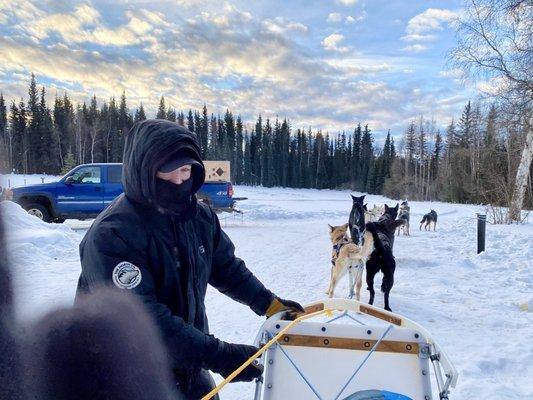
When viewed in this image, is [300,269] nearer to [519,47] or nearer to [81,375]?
[81,375]

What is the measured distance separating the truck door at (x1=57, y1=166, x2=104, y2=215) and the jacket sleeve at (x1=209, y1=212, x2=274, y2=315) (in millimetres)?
11966

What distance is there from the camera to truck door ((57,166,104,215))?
13.2m

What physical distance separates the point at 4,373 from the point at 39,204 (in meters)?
13.6

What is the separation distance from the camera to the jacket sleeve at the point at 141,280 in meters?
1.63

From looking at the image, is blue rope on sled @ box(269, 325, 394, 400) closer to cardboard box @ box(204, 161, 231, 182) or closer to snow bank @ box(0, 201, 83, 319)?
snow bank @ box(0, 201, 83, 319)

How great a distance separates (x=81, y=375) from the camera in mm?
1167

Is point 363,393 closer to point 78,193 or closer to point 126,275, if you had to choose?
point 126,275

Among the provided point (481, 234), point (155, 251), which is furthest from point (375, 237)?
point (481, 234)

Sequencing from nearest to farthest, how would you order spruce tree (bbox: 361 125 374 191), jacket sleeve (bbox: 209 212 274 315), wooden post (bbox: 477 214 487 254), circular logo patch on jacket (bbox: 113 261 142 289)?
1. circular logo patch on jacket (bbox: 113 261 142 289)
2. jacket sleeve (bbox: 209 212 274 315)
3. wooden post (bbox: 477 214 487 254)
4. spruce tree (bbox: 361 125 374 191)

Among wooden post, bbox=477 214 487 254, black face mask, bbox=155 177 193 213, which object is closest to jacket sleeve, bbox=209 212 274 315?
black face mask, bbox=155 177 193 213

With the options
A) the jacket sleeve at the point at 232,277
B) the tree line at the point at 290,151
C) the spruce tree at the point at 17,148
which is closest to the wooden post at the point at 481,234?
the jacket sleeve at the point at 232,277

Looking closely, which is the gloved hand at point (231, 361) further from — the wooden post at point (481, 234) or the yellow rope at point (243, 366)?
the wooden post at point (481, 234)

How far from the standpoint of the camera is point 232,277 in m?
2.42

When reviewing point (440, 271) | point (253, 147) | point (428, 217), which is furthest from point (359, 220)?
point (253, 147)
